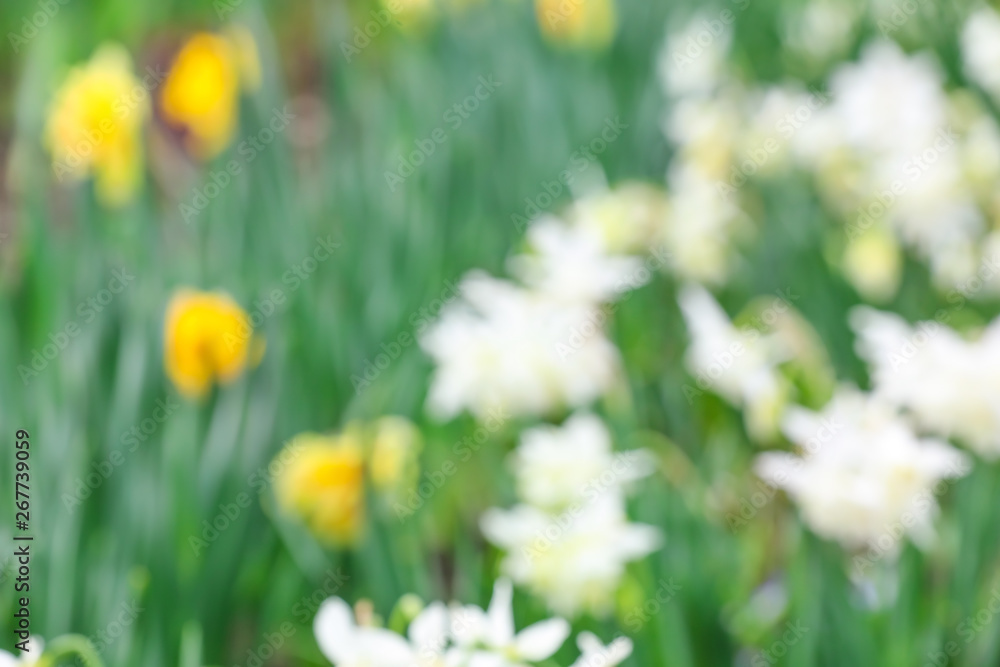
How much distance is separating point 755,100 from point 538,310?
0.92m

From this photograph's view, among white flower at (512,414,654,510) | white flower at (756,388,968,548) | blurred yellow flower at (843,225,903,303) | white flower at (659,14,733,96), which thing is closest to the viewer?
white flower at (756,388,968,548)

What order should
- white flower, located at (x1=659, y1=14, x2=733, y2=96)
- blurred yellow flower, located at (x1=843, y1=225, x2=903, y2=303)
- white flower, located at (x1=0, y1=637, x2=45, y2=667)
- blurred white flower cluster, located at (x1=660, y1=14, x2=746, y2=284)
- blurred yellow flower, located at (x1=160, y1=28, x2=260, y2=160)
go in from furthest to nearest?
white flower, located at (x1=659, y1=14, x2=733, y2=96) → blurred yellow flower, located at (x1=160, y1=28, x2=260, y2=160) → blurred white flower cluster, located at (x1=660, y1=14, x2=746, y2=284) → blurred yellow flower, located at (x1=843, y1=225, x2=903, y2=303) → white flower, located at (x1=0, y1=637, x2=45, y2=667)

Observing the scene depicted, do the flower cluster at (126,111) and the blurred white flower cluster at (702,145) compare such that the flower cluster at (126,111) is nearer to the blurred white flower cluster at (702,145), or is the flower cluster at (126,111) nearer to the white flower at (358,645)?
the blurred white flower cluster at (702,145)

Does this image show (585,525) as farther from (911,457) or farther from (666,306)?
(666,306)

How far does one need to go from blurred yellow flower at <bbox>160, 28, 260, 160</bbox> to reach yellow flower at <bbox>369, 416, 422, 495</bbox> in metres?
0.73

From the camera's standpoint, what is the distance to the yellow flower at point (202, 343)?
113cm

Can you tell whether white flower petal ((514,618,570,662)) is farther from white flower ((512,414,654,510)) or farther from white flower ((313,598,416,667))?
white flower ((512,414,654,510))

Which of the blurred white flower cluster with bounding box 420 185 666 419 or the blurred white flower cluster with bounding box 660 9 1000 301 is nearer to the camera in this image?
the blurred white flower cluster with bounding box 420 185 666 419

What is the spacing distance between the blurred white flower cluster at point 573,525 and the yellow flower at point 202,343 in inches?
14.1

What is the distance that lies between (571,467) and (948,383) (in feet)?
1.14

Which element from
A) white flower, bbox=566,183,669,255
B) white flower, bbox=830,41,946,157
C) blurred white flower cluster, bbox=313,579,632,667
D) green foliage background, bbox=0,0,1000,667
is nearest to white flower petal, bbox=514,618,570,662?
blurred white flower cluster, bbox=313,579,632,667

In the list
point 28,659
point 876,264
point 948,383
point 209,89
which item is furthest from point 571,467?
point 209,89

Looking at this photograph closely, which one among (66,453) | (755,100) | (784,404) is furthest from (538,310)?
(755,100)

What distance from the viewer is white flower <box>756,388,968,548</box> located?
0.82 metres
